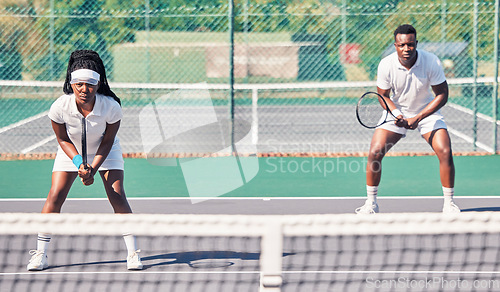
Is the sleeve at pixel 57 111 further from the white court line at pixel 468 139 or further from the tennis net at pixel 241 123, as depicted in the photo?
the white court line at pixel 468 139

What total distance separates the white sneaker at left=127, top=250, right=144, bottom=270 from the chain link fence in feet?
19.4

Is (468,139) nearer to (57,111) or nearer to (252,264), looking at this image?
(252,264)

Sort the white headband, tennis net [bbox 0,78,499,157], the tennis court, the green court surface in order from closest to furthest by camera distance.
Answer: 1. the tennis court
2. the white headband
3. the green court surface
4. tennis net [bbox 0,78,499,157]

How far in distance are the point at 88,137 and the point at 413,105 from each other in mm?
2819

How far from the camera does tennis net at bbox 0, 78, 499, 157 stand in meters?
11.3

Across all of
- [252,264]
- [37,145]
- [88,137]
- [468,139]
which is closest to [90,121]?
[88,137]

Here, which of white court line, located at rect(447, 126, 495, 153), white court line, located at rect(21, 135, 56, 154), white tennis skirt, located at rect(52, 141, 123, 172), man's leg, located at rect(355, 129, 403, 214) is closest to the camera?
white tennis skirt, located at rect(52, 141, 123, 172)

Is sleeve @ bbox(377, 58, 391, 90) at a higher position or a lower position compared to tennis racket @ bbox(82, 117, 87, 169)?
higher

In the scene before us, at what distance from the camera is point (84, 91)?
16.8ft

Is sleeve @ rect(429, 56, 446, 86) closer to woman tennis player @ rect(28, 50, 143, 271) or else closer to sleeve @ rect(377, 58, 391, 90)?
sleeve @ rect(377, 58, 391, 90)

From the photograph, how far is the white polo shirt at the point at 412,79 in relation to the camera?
21.7 feet

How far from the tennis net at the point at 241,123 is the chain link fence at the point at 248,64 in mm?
45

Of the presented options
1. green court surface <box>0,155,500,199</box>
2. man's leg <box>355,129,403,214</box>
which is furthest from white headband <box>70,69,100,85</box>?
green court surface <box>0,155,500,199</box>

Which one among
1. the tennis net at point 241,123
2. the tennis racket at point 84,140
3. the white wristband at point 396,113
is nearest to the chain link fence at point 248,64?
the tennis net at point 241,123
